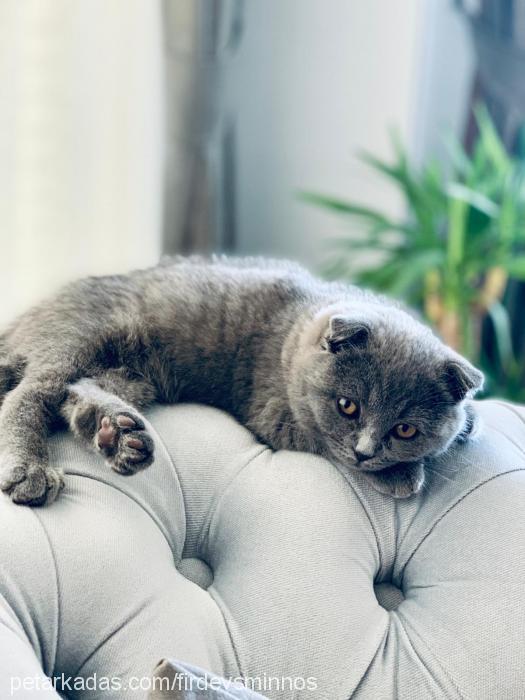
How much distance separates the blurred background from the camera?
6.23ft

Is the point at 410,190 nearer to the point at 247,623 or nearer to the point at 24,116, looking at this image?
the point at 24,116

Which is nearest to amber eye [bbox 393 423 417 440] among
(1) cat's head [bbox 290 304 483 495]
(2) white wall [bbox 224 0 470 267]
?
(1) cat's head [bbox 290 304 483 495]

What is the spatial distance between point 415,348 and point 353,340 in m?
0.08

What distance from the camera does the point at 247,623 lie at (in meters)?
0.87

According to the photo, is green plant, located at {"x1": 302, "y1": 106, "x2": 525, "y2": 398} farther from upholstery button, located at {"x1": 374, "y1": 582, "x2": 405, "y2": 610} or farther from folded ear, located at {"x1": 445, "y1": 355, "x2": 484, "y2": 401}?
upholstery button, located at {"x1": 374, "y1": 582, "x2": 405, "y2": 610}

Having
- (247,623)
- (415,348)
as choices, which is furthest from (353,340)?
(247,623)

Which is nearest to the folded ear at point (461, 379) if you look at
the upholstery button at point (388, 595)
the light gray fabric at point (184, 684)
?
the upholstery button at point (388, 595)

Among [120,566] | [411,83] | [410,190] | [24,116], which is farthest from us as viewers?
[411,83]

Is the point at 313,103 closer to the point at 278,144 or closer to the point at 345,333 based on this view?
the point at 278,144

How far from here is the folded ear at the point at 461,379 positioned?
1.04 metres

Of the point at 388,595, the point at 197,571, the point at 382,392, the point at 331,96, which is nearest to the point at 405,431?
the point at 382,392

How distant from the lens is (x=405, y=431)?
1.07 meters

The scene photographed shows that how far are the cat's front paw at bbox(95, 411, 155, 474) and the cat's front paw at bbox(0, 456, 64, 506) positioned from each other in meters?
0.06

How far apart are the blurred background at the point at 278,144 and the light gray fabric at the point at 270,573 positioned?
3.18 ft
